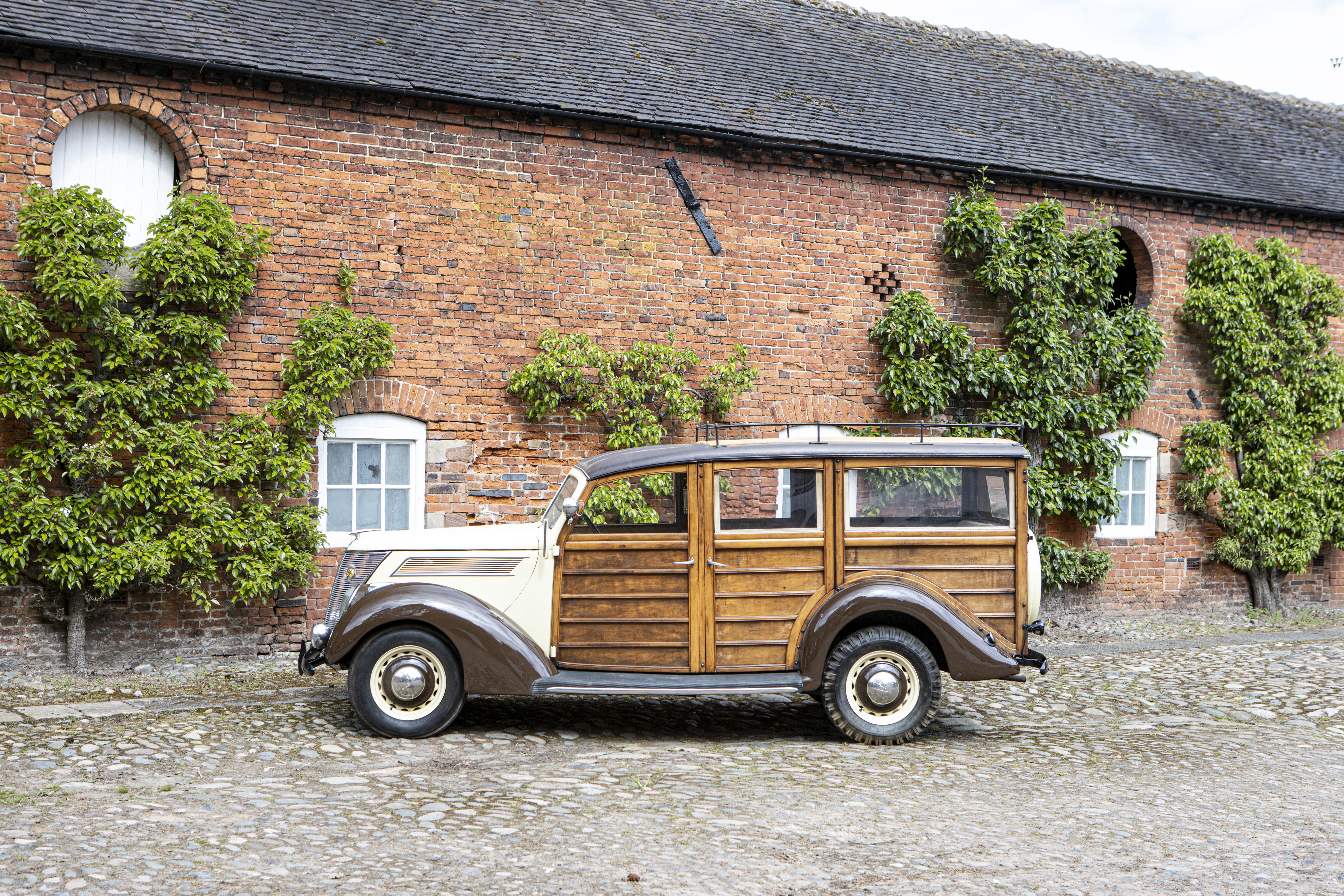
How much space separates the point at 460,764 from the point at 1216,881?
3642mm

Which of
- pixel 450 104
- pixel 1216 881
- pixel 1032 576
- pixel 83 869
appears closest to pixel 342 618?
pixel 83 869

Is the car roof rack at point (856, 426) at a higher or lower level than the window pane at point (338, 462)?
higher

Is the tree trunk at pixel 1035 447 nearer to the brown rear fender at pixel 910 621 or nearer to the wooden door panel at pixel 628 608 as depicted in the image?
the brown rear fender at pixel 910 621

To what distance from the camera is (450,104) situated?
Result: 971 centimetres

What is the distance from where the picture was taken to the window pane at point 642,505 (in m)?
6.49

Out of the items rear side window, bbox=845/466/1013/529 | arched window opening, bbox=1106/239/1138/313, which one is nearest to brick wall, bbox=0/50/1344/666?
arched window opening, bbox=1106/239/1138/313

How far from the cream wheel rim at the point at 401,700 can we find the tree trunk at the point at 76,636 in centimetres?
337

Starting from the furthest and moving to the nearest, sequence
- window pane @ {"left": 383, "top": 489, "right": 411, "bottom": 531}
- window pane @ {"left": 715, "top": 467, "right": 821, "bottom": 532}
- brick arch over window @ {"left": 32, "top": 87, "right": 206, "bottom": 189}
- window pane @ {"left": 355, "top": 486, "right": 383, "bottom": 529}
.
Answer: window pane @ {"left": 383, "top": 489, "right": 411, "bottom": 531} → window pane @ {"left": 355, "top": 486, "right": 383, "bottom": 529} → brick arch over window @ {"left": 32, "top": 87, "right": 206, "bottom": 189} → window pane @ {"left": 715, "top": 467, "right": 821, "bottom": 532}

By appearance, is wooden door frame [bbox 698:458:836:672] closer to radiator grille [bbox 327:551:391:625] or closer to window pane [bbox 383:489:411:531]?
radiator grille [bbox 327:551:391:625]

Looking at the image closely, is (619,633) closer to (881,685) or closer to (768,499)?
(768,499)

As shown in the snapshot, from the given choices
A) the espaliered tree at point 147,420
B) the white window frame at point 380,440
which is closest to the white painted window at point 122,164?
the espaliered tree at point 147,420

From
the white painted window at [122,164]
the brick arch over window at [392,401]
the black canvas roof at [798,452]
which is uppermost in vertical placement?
the white painted window at [122,164]

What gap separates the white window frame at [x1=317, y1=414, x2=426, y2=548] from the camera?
30.4 ft

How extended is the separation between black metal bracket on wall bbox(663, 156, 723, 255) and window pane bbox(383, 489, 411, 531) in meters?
3.82
